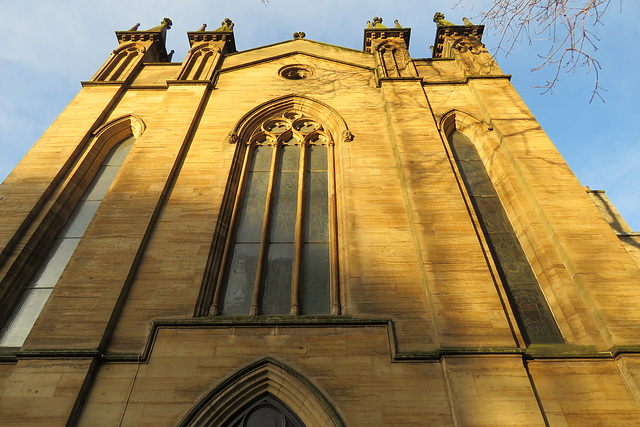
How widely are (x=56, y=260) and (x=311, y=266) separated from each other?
4688mm

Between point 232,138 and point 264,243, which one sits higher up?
point 232,138

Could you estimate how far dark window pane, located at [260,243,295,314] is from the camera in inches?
254

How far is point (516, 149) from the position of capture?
27.2ft

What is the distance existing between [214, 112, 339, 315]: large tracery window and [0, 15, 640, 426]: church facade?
40 mm

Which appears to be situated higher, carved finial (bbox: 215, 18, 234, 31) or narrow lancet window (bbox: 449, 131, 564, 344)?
carved finial (bbox: 215, 18, 234, 31)

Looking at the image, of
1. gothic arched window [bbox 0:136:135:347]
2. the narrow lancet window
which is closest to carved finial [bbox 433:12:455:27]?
the narrow lancet window

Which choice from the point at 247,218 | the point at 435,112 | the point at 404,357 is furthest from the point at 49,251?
the point at 435,112

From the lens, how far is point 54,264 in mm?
7180

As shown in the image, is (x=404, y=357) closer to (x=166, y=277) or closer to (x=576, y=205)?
(x=166, y=277)

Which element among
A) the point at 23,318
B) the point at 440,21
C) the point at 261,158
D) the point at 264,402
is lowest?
the point at 264,402

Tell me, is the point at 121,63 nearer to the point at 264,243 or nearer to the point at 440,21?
the point at 264,243

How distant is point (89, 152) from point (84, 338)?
5150mm

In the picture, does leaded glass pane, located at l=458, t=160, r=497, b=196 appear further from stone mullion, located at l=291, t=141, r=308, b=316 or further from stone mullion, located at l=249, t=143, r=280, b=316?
stone mullion, located at l=249, t=143, r=280, b=316

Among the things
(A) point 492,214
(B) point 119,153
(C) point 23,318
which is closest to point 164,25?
(B) point 119,153
